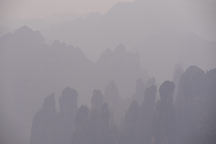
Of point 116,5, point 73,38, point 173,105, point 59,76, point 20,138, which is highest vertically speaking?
point 116,5

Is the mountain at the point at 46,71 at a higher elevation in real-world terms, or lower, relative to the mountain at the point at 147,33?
lower

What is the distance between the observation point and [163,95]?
24391mm

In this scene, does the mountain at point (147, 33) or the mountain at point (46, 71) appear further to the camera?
→ the mountain at point (147, 33)

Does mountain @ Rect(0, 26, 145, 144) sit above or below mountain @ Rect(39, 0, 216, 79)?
below

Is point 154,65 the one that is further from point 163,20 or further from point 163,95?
point 163,95

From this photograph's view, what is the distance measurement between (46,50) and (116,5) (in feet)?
47.0

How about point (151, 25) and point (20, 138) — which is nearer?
point (20, 138)

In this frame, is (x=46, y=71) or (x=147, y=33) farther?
(x=147, y=33)

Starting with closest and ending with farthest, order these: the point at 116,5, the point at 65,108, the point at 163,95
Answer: the point at 163,95
the point at 65,108
the point at 116,5

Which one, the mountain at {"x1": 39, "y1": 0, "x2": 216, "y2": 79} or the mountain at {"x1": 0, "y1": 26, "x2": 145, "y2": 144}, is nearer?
the mountain at {"x1": 0, "y1": 26, "x2": 145, "y2": 144}

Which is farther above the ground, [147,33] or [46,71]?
[147,33]

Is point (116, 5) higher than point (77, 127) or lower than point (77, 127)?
higher

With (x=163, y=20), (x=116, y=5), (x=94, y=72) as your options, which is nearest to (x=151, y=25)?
(x=163, y=20)

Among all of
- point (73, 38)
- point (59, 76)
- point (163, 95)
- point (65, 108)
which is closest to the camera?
point (163, 95)
